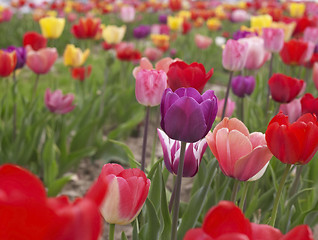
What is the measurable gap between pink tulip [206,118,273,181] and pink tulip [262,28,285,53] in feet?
3.83

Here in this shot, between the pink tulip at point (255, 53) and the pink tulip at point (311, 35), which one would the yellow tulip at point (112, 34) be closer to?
the pink tulip at point (311, 35)

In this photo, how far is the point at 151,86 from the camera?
106 cm

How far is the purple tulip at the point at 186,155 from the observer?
2.89 ft

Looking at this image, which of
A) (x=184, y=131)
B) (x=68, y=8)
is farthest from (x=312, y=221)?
(x=68, y=8)

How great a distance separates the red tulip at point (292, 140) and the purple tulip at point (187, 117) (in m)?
0.11

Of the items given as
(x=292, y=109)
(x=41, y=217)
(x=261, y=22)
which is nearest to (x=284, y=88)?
(x=292, y=109)

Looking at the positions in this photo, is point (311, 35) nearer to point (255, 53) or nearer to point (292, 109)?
point (255, 53)

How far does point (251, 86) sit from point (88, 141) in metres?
0.92

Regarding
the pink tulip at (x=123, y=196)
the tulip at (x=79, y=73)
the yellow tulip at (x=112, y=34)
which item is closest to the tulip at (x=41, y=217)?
the pink tulip at (x=123, y=196)

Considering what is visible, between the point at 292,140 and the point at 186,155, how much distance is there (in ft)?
0.72

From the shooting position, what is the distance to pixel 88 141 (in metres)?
2.23

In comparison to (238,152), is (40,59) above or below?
below

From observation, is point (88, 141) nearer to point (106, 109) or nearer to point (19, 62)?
point (106, 109)

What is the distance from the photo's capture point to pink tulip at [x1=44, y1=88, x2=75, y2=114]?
6.06 ft
